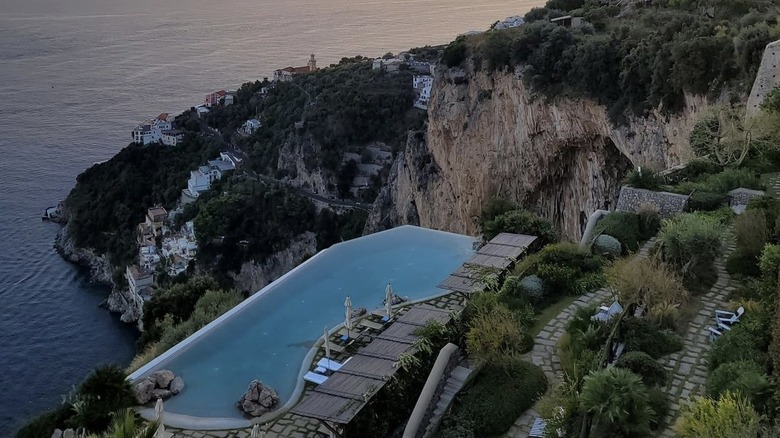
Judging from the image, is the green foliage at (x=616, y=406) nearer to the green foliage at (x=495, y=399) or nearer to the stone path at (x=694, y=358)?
the stone path at (x=694, y=358)

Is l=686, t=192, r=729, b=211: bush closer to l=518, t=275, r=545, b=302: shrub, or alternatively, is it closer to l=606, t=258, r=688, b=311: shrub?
l=606, t=258, r=688, b=311: shrub

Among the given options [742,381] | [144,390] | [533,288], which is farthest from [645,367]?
[144,390]

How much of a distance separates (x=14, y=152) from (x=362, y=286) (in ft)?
213

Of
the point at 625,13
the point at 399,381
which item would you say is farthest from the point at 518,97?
the point at 399,381

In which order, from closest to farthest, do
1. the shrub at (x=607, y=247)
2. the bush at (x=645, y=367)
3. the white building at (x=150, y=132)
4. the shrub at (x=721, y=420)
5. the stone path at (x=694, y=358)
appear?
1. the shrub at (x=721, y=420)
2. the stone path at (x=694, y=358)
3. the bush at (x=645, y=367)
4. the shrub at (x=607, y=247)
5. the white building at (x=150, y=132)

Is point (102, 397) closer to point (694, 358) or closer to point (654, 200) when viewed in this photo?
point (694, 358)

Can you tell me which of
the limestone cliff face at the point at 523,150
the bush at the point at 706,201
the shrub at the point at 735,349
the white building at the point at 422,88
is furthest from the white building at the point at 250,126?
→ the shrub at the point at 735,349

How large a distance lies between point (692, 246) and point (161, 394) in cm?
834

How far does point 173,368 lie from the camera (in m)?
10.3

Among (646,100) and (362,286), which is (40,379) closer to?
(362,286)

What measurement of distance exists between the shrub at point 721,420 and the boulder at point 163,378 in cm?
691

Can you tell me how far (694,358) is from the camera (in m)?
8.34

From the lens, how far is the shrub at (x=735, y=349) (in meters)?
7.58

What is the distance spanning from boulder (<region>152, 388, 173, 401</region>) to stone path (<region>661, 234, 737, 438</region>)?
662 centimetres
